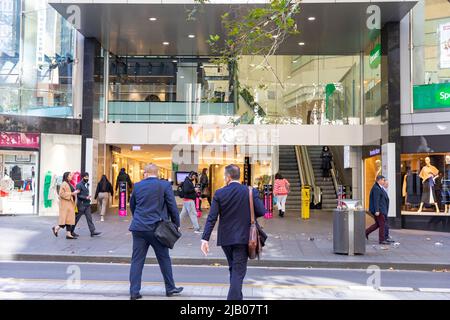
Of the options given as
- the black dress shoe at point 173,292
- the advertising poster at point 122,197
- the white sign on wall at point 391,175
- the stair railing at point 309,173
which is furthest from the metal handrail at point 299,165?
the black dress shoe at point 173,292

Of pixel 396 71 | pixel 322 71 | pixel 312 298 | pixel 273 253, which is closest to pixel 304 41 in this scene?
pixel 322 71

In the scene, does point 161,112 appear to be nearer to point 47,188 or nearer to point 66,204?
point 47,188

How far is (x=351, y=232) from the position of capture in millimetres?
10219

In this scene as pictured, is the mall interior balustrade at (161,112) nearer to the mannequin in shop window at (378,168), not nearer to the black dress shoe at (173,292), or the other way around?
the mannequin in shop window at (378,168)

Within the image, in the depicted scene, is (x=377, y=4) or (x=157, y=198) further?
(x=377, y=4)

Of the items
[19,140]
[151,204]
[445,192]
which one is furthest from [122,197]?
[151,204]

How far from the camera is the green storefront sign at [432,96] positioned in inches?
591

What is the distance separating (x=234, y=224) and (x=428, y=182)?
11.6m

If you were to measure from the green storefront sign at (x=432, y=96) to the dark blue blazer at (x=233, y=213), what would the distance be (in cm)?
1139

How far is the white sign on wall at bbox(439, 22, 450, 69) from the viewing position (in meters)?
15.2

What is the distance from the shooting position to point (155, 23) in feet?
56.7
